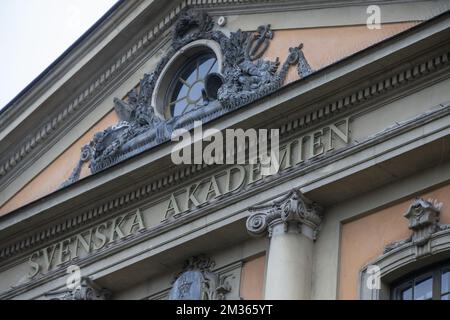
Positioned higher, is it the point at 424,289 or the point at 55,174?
the point at 55,174

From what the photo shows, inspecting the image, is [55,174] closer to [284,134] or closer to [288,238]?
[284,134]

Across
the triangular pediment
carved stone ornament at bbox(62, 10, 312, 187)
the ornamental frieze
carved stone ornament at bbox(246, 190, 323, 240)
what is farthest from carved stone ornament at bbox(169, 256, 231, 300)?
carved stone ornament at bbox(62, 10, 312, 187)

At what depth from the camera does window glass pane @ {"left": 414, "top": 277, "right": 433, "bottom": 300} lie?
2311 centimetres

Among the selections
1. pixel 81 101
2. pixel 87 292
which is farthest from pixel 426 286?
pixel 81 101

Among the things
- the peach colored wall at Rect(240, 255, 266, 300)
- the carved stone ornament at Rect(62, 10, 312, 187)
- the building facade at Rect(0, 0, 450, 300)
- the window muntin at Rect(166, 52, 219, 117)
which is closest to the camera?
the building facade at Rect(0, 0, 450, 300)

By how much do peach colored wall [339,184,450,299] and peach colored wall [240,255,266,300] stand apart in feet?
4.92

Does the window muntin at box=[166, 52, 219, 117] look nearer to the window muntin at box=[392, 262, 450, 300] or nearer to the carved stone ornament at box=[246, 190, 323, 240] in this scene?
the carved stone ornament at box=[246, 190, 323, 240]

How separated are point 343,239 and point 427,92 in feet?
8.21

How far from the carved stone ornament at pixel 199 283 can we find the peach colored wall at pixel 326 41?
3233 millimetres

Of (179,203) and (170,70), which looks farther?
(170,70)

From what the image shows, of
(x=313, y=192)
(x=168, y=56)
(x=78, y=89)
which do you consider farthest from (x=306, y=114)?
(x=78, y=89)

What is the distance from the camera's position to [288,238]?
957 inches

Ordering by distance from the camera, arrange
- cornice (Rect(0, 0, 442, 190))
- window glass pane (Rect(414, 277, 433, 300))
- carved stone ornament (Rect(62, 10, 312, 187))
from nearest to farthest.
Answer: window glass pane (Rect(414, 277, 433, 300)) → carved stone ornament (Rect(62, 10, 312, 187)) → cornice (Rect(0, 0, 442, 190))

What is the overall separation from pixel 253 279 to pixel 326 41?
3.93 meters
